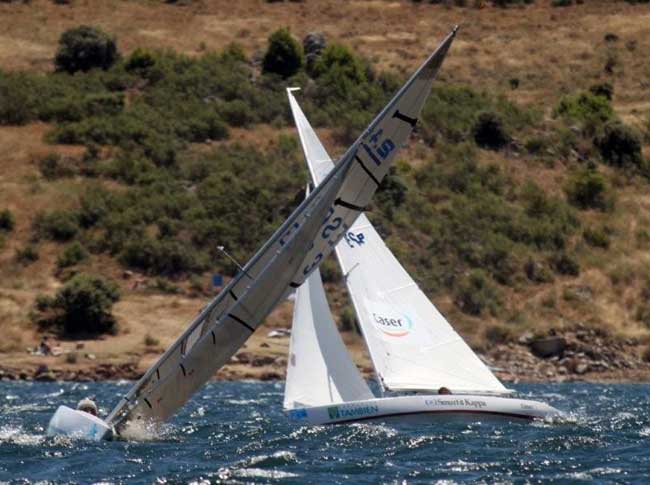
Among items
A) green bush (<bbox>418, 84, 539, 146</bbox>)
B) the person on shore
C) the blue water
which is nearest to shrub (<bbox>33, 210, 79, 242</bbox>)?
the person on shore

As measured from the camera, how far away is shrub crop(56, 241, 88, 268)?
6788cm

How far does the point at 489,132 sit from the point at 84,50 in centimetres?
2468

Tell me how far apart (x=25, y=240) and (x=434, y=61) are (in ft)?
156

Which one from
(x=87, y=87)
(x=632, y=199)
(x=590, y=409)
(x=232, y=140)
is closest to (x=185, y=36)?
(x=87, y=87)

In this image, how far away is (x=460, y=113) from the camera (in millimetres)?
90500

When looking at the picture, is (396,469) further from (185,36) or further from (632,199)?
(185,36)

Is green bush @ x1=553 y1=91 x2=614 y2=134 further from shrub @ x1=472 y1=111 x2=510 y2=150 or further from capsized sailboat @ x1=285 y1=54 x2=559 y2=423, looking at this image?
capsized sailboat @ x1=285 y1=54 x2=559 y2=423

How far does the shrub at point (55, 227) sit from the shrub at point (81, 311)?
8.82 m

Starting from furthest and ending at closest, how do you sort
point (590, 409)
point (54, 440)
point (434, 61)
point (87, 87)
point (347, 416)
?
point (87, 87), point (590, 409), point (347, 416), point (54, 440), point (434, 61)

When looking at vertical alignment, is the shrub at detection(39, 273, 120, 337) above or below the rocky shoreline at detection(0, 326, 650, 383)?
above

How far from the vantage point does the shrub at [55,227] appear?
232ft

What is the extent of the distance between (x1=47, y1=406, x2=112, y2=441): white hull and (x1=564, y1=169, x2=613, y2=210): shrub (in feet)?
174

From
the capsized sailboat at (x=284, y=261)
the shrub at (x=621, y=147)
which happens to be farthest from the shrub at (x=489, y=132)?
the capsized sailboat at (x=284, y=261)

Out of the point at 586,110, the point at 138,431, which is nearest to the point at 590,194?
the point at 586,110
